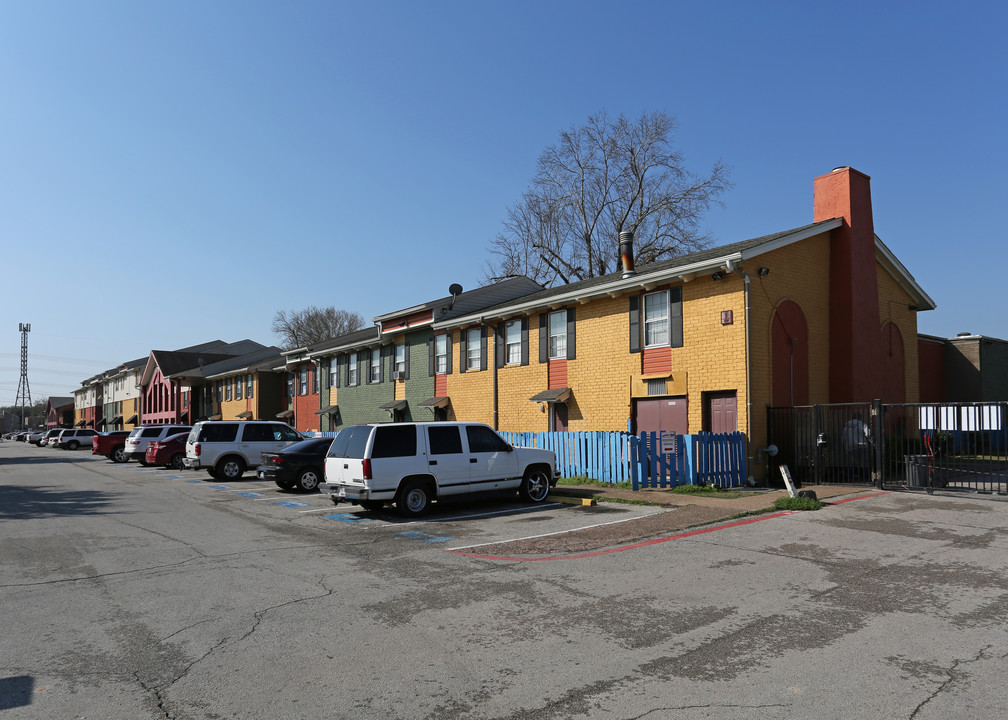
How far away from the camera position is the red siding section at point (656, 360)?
19.3 meters

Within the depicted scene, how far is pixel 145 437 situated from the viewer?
3175cm

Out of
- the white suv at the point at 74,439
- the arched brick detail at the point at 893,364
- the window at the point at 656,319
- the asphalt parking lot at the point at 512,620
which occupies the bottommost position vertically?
the white suv at the point at 74,439

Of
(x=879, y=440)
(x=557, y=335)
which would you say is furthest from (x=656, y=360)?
(x=879, y=440)

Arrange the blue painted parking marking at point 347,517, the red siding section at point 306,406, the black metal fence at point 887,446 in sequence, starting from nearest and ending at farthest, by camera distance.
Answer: the blue painted parking marking at point 347,517 < the black metal fence at point 887,446 < the red siding section at point 306,406

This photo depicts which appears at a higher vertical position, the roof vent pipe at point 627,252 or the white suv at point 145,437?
the roof vent pipe at point 627,252

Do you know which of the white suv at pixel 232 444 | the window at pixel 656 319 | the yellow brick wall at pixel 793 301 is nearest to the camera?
the yellow brick wall at pixel 793 301

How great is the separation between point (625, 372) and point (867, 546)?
11.3m

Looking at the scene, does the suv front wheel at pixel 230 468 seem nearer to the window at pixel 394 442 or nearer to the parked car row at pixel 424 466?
the parked car row at pixel 424 466

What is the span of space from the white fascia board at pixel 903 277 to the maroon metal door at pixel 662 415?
8652mm

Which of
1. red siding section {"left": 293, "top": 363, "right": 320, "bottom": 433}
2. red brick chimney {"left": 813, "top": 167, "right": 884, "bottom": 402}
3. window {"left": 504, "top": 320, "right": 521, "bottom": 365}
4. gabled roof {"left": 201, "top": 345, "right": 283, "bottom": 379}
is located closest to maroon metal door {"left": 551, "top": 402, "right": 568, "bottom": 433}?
window {"left": 504, "top": 320, "right": 521, "bottom": 365}

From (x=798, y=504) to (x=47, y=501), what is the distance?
16.4m

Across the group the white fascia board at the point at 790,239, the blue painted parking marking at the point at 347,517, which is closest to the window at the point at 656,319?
the white fascia board at the point at 790,239

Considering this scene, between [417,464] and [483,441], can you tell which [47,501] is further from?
[483,441]

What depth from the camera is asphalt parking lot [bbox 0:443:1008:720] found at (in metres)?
4.66
